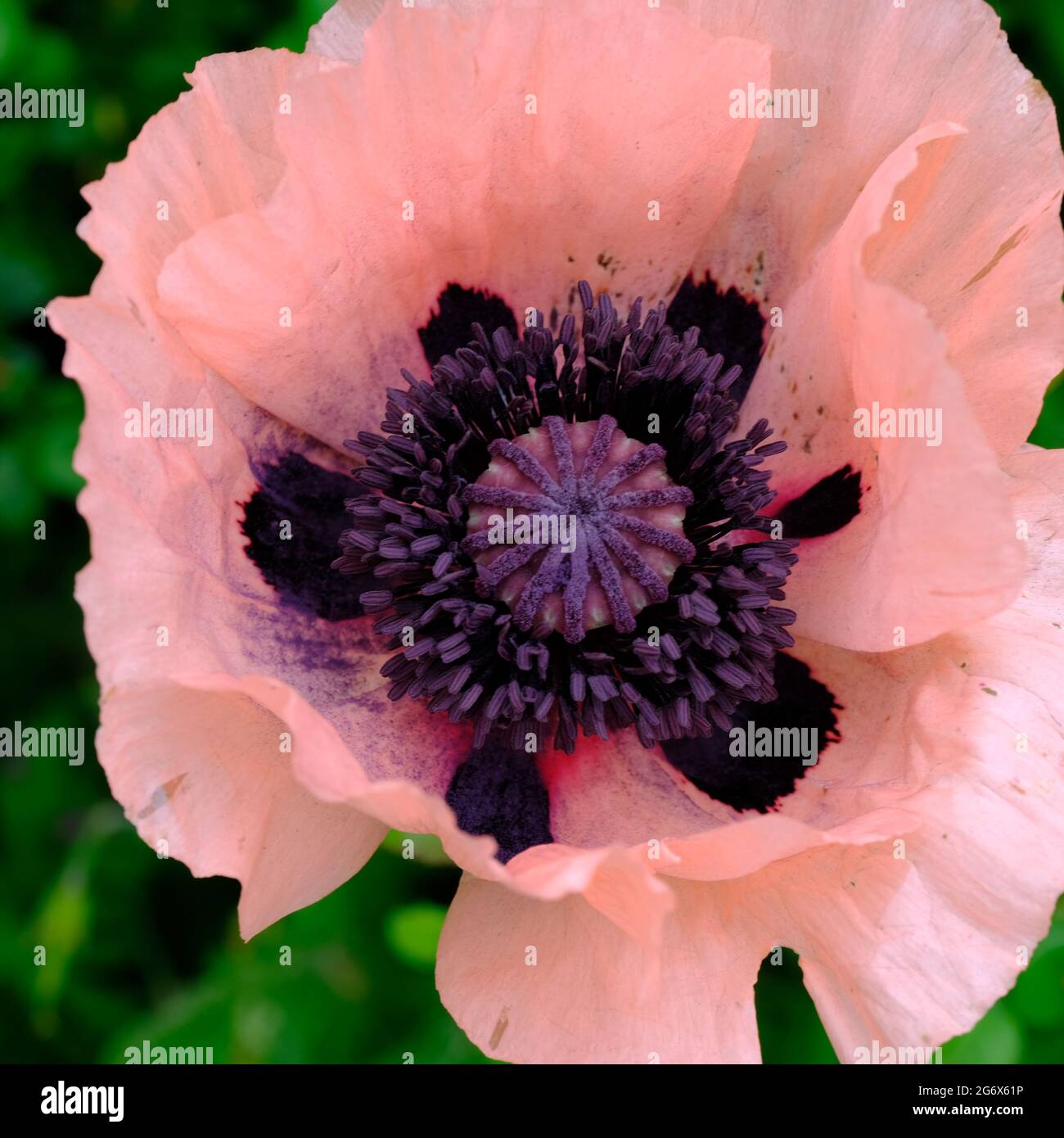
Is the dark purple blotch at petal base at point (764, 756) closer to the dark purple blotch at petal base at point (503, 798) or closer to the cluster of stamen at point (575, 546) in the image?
the cluster of stamen at point (575, 546)

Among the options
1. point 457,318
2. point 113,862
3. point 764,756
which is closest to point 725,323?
point 457,318

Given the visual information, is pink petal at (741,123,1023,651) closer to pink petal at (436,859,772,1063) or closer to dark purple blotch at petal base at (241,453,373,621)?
pink petal at (436,859,772,1063)

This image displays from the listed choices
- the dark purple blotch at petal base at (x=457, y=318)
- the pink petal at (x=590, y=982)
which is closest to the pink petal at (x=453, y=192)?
the dark purple blotch at petal base at (x=457, y=318)

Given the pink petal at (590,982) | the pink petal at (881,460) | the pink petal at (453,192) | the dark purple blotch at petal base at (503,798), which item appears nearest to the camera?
the pink petal at (881,460)

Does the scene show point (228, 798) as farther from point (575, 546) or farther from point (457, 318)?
point (457, 318)

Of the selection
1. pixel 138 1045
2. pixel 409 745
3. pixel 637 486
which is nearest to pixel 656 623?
pixel 637 486
